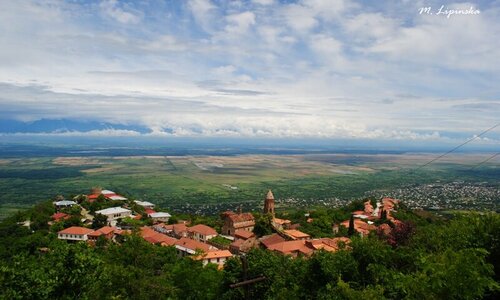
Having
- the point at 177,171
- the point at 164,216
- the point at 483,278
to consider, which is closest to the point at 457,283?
the point at 483,278

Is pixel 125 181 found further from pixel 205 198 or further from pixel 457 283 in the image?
pixel 457 283

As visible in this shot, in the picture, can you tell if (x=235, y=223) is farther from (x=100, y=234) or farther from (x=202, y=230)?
(x=100, y=234)

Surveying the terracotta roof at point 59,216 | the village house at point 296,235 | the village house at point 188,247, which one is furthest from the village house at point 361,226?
the terracotta roof at point 59,216

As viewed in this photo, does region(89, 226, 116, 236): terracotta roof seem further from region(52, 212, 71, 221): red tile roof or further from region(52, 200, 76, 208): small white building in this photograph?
region(52, 200, 76, 208): small white building

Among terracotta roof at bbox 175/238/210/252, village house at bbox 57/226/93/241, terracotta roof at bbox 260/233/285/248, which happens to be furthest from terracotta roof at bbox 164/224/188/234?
terracotta roof at bbox 260/233/285/248

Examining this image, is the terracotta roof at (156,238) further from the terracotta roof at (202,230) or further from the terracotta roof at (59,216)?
the terracotta roof at (59,216)

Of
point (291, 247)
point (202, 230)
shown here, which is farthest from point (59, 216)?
point (291, 247)
